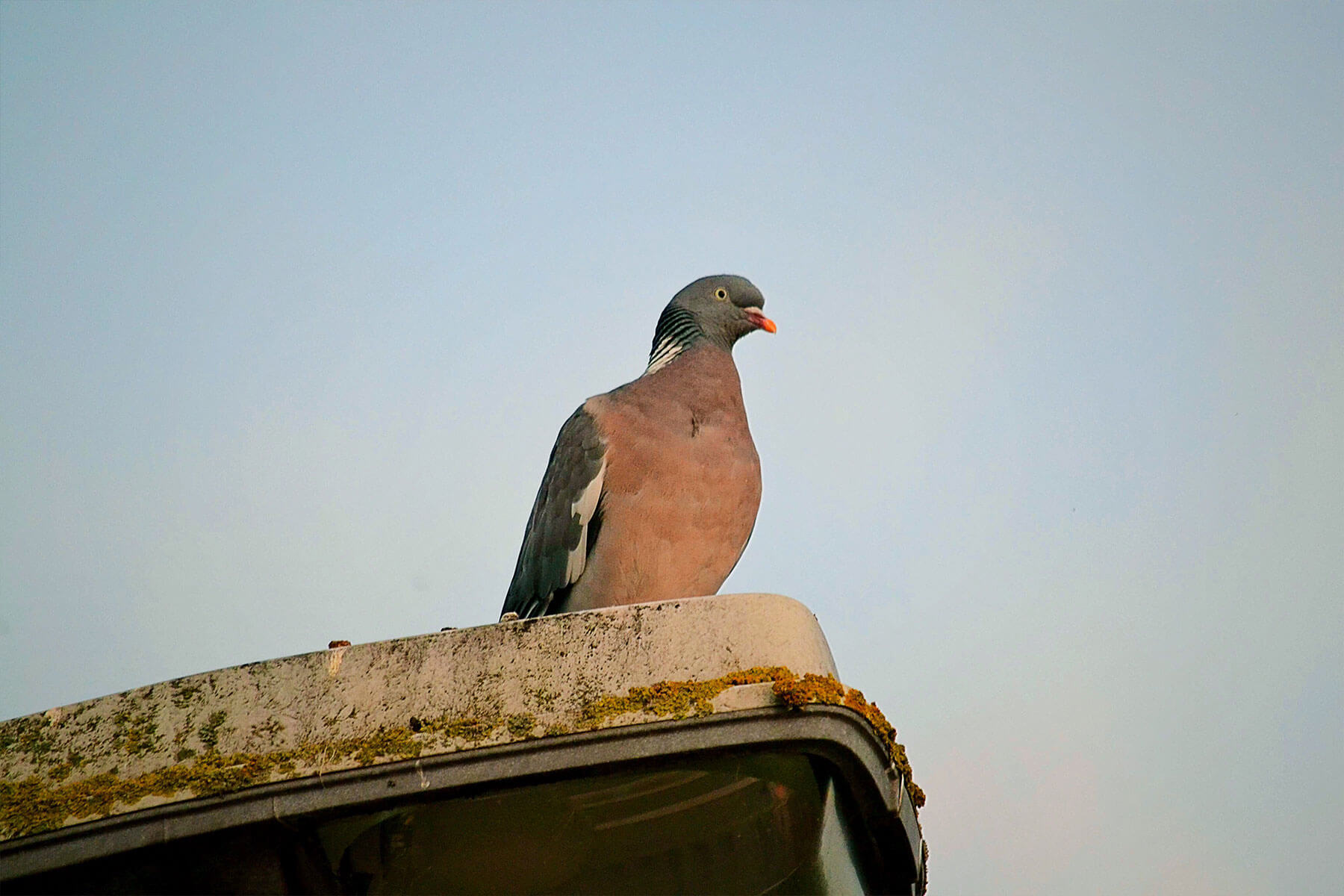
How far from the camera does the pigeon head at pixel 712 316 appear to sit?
649cm

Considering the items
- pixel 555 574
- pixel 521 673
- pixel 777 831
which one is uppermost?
pixel 555 574

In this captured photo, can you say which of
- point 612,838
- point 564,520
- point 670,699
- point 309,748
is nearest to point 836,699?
point 670,699

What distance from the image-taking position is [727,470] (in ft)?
17.6

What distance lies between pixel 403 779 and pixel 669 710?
60 centimetres

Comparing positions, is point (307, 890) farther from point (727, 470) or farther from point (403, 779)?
point (727, 470)

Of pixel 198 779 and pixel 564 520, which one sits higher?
pixel 564 520

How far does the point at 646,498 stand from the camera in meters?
5.30

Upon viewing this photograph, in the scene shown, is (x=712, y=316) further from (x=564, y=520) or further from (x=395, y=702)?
(x=395, y=702)

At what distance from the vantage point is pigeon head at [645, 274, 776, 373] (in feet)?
21.3

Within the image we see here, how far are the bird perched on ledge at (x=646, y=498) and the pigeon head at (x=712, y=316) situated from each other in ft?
1.77

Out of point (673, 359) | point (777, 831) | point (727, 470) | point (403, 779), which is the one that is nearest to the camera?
point (403, 779)

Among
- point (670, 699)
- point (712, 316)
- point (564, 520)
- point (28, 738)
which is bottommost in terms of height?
point (670, 699)

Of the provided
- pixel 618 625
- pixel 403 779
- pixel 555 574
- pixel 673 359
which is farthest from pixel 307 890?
pixel 673 359

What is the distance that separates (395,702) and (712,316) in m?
4.08
